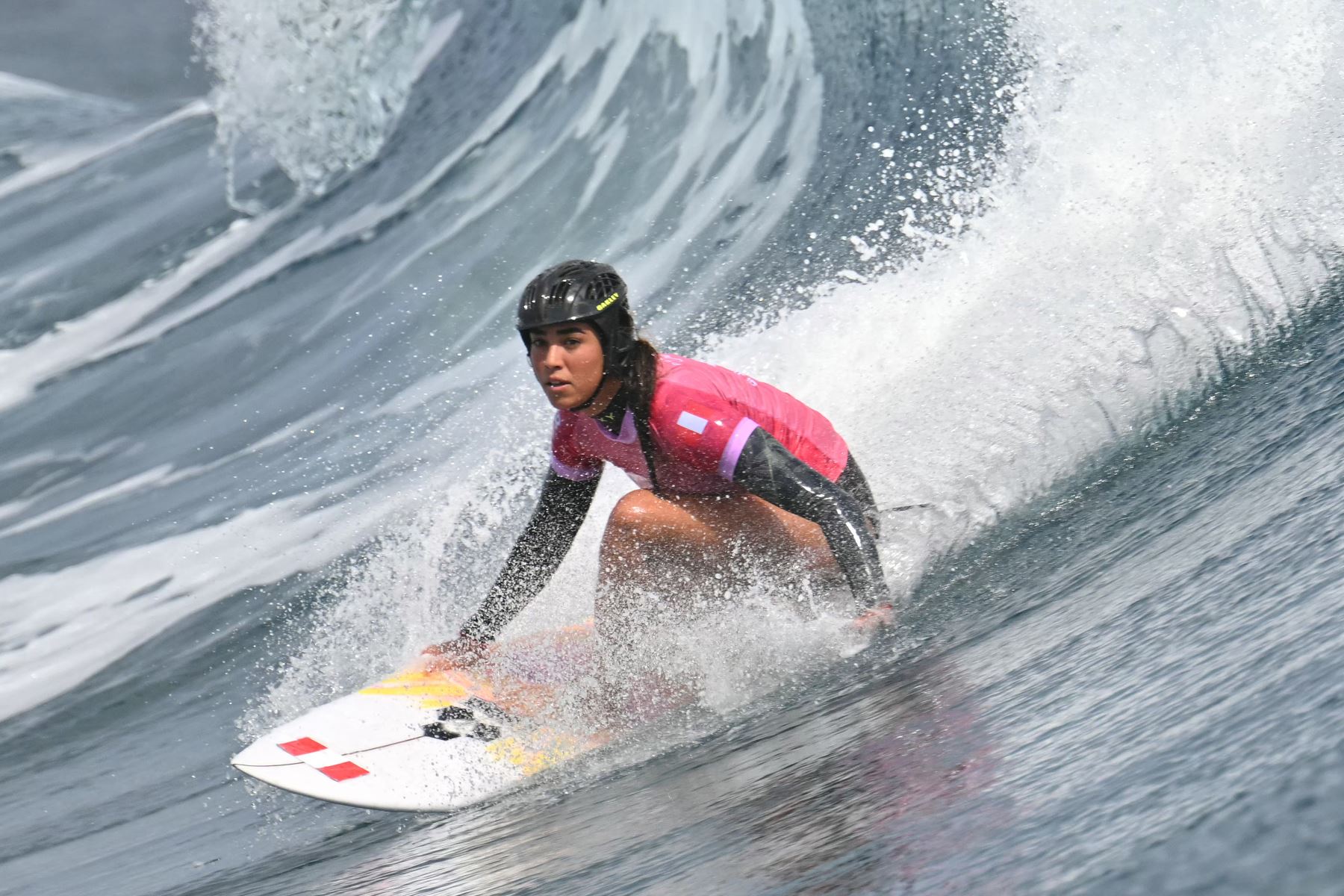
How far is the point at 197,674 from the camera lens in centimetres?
647

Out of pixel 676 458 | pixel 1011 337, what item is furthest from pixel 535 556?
pixel 1011 337

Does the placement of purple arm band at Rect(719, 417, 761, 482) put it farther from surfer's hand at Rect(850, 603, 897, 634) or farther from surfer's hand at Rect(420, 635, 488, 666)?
surfer's hand at Rect(420, 635, 488, 666)

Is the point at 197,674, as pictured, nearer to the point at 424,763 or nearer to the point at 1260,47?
the point at 424,763

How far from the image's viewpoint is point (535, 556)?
4.40m

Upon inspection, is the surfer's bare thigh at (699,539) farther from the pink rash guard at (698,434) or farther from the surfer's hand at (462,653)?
the surfer's hand at (462,653)

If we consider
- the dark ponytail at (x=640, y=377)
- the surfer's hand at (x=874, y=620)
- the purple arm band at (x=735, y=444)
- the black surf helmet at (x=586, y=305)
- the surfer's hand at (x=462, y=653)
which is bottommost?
the surfer's hand at (x=874, y=620)

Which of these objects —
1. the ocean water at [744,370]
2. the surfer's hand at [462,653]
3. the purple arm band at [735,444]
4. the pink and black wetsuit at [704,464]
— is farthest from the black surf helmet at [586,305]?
the surfer's hand at [462,653]

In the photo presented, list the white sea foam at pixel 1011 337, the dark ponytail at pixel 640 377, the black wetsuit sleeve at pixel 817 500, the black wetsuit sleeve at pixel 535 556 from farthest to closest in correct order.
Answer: the white sea foam at pixel 1011 337 → the black wetsuit sleeve at pixel 535 556 → the dark ponytail at pixel 640 377 → the black wetsuit sleeve at pixel 817 500

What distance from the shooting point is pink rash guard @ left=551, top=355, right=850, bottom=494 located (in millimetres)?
3760

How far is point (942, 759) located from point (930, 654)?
1.04 metres

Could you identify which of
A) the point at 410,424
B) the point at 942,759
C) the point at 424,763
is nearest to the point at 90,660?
the point at 410,424

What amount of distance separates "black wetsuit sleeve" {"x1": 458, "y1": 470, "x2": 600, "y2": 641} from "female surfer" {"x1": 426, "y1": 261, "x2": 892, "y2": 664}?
0.15 feet

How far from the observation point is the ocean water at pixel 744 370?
223cm

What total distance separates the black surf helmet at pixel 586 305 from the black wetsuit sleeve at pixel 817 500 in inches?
16.7
